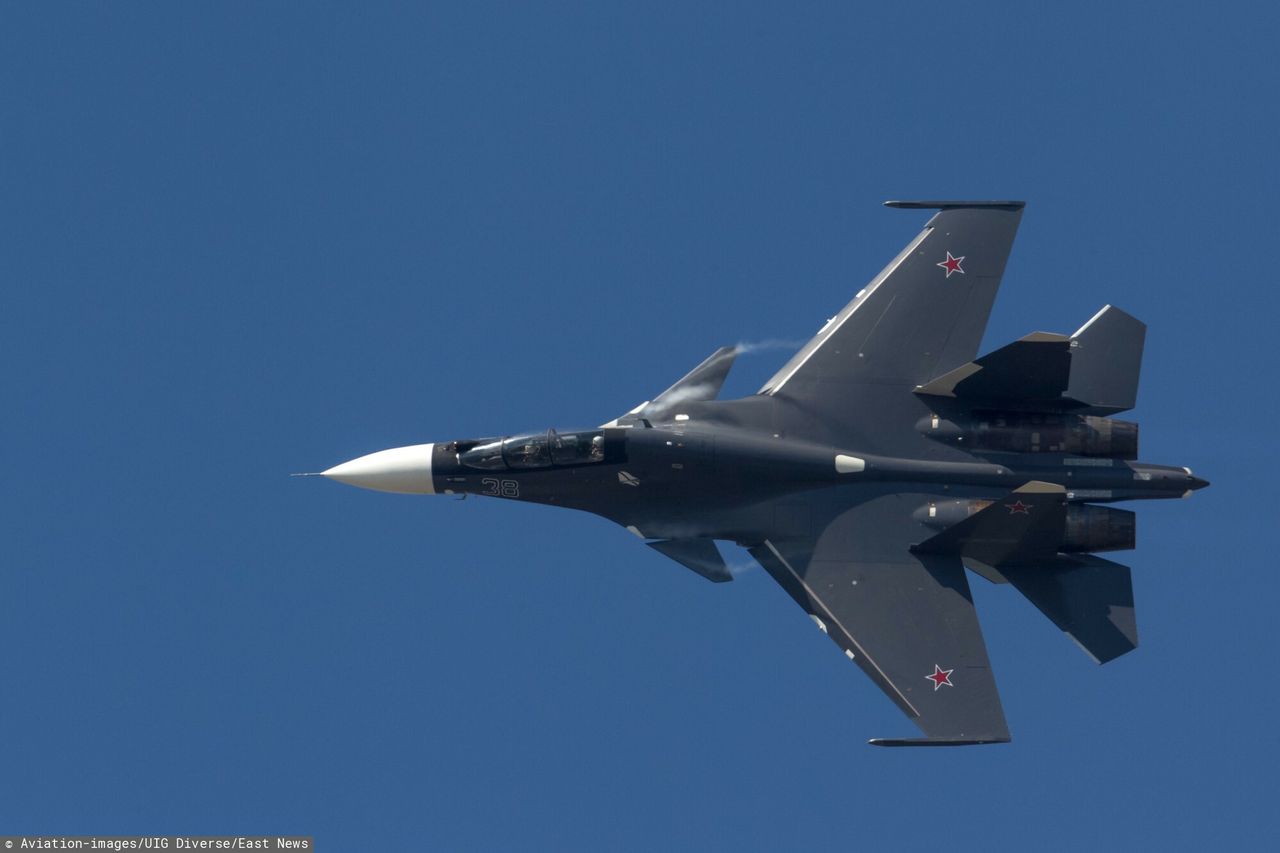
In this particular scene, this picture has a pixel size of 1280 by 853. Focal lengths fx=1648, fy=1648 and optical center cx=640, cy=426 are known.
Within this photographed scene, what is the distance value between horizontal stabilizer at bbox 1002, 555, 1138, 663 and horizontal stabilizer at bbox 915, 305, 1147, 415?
8.81ft

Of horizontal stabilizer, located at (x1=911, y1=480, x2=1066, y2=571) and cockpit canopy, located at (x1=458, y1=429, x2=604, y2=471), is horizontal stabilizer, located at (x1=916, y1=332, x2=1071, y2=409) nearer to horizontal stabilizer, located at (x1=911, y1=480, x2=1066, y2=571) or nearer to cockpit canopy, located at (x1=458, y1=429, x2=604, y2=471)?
horizontal stabilizer, located at (x1=911, y1=480, x2=1066, y2=571)

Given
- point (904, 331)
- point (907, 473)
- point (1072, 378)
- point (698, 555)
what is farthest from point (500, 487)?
point (1072, 378)

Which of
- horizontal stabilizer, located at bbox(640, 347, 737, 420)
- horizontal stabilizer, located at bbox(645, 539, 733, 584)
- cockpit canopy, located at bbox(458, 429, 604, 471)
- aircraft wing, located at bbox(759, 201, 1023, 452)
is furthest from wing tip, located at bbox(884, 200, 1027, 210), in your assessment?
horizontal stabilizer, located at bbox(645, 539, 733, 584)

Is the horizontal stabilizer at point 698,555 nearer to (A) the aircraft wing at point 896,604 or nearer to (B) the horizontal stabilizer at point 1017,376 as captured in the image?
(A) the aircraft wing at point 896,604

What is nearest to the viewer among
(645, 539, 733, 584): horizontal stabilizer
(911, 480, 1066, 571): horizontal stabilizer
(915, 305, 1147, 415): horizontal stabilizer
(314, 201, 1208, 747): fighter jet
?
(911, 480, 1066, 571): horizontal stabilizer

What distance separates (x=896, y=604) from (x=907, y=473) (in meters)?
2.23

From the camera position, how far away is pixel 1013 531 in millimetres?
27297

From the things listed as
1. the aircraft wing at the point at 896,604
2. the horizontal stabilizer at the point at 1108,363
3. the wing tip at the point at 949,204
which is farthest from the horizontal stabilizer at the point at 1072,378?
the wing tip at the point at 949,204

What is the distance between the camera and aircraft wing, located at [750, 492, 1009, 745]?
27312 millimetres

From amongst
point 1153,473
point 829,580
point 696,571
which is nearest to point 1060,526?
point 1153,473

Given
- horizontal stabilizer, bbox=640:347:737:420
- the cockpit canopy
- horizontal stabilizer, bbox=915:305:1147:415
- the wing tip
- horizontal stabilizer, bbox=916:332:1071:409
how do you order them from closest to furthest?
horizontal stabilizer, bbox=916:332:1071:409 < horizontal stabilizer, bbox=915:305:1147:415 < the cockpit canopy < horizontal stabilizer, bbox=640:347:737:420 < the wing tip

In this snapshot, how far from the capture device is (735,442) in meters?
28.3

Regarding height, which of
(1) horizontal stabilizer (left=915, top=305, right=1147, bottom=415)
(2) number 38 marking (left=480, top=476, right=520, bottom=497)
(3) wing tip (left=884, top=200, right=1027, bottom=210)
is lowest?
(1) horizontal stabilizer (left=915, top=305, right=1147, bottom=415)

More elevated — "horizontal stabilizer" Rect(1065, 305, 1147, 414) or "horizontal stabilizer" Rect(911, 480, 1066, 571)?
"horizontal stabilizer" Rect(1065, 305, 1147, 414)
